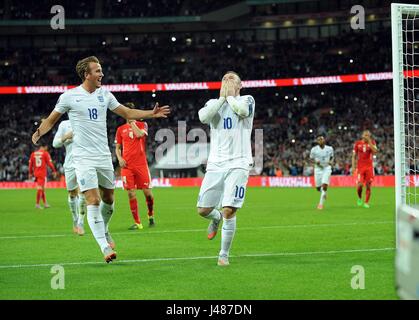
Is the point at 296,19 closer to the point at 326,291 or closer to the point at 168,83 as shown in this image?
the point at 168,83

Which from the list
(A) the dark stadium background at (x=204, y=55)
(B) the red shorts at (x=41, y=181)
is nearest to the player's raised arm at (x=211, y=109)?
(B) the red shorts at (x=41, y=181)

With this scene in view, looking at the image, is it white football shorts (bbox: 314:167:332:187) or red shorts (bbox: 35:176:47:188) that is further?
red shorts (bbox: 35:176:47:188)

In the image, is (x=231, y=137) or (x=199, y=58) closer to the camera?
(x=231, y=137)

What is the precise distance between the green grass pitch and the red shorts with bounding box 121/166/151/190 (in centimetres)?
91

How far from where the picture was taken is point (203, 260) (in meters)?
9.57

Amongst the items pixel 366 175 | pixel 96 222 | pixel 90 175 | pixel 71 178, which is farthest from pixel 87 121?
pixel 366 175

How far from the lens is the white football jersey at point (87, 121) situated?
935cm

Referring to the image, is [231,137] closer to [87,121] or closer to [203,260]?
[203,260]

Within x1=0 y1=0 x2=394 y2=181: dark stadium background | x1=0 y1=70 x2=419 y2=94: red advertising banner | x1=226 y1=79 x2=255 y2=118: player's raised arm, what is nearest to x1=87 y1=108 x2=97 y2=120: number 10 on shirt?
x1=226 y1=79 x2=255 y2=118: player's raised arm

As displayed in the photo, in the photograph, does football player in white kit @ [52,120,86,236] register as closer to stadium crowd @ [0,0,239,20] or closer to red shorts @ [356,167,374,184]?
red shorts @ [356,167,374,184]

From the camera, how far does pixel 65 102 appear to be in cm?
931

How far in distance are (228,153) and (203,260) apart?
152 cm

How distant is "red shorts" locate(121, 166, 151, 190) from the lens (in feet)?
48.9
